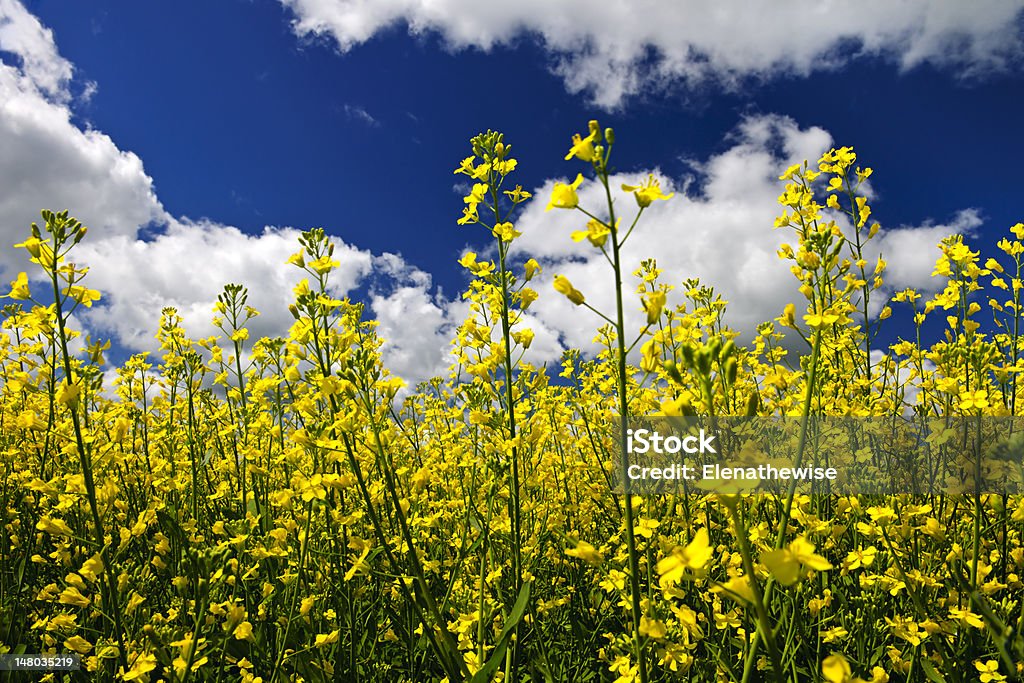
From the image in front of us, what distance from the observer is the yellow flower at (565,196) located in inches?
67.6

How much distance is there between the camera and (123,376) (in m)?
6.56

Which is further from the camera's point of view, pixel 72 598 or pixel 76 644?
pixel 76 644

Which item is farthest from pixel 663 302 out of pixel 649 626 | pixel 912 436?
pixel 912 436

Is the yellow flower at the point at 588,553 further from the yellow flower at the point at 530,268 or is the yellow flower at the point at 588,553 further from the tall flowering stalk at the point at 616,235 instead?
the yellow flower at the point at 530,268

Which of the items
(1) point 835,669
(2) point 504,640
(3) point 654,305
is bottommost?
(2) point 504,640

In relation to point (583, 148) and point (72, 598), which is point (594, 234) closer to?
point (583, 148)

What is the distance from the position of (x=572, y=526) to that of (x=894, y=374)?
275cm

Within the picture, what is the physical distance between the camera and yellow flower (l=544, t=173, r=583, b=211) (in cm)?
172

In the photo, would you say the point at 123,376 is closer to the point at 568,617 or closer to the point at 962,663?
the point at 568,617

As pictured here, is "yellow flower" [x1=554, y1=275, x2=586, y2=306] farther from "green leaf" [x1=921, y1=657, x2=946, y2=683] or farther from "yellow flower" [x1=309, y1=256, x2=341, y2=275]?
"green leaf" [x1=921, y1=657, x2=946, y2=683]

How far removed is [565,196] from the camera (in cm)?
173

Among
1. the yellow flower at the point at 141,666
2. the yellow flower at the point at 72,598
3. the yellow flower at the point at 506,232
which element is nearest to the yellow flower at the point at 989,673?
Answer: the yellow flower at the point at 506,232

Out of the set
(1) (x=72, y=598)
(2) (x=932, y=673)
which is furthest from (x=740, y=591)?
(1) (x=72, y=598)

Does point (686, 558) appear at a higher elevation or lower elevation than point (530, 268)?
lower
